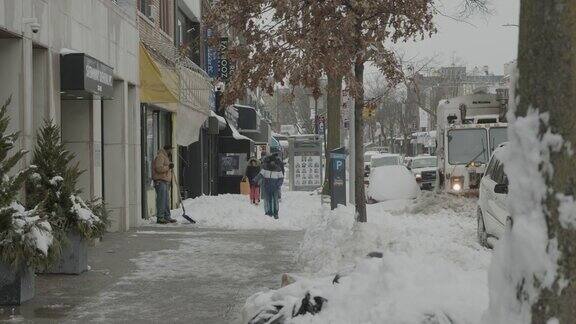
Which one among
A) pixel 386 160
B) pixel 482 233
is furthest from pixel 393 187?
pixel 386 160

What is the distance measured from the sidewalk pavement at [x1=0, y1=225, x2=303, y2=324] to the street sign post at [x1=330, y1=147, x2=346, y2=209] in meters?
3.04

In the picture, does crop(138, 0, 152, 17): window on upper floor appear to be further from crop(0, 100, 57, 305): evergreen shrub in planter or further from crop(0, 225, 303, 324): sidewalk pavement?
crop(0, 100, 57, 305): evergreen shrub in planter

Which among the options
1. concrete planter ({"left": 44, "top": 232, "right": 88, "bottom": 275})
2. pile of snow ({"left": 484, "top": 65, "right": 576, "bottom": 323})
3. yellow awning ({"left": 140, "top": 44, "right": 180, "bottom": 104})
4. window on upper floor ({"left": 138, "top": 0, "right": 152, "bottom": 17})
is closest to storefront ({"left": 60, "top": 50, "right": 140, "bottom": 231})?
yellow awning ({"left": 140, "top": 44, "right": 180, "bottom": 104})

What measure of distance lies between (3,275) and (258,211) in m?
11.6

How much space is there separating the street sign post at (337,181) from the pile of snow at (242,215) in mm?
753

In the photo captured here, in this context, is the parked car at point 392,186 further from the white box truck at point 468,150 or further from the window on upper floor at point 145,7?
the window on upper floor at point 145,7

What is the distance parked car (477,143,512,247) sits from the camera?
35.9 feet

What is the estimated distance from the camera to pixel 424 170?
29.4 meters

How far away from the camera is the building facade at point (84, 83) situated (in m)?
9.49

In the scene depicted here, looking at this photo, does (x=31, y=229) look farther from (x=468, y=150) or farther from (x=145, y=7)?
(x=468, y=150)

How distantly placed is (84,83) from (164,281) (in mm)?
3573

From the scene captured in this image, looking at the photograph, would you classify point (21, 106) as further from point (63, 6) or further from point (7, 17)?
point (63, 6)

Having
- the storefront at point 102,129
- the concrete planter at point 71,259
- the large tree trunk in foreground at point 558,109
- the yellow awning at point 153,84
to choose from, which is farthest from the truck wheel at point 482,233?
the large tree trunk in foreground at point 558,109

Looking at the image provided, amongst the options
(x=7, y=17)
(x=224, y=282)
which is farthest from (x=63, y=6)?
(x=224, y=282)
